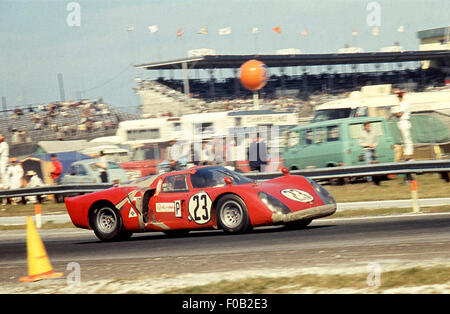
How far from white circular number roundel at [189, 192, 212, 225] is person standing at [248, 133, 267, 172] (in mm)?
7474

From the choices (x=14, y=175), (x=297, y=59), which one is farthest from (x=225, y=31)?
(x=14, y=175)

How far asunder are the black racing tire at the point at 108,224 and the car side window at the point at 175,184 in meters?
1.07

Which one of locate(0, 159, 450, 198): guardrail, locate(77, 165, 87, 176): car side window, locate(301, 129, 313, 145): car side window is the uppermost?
locate(301, 129, 313, 145): car side window

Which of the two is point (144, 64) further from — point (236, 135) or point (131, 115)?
point (236, 135)

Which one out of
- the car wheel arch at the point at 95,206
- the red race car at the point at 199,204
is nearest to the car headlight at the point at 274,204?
the red race car at the point at 199,204

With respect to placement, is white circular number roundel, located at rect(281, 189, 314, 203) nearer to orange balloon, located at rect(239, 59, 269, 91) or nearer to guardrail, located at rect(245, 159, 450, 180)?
guardrail, located at rect(245, 159, 450, 180)

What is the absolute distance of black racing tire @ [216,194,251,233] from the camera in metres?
10.6

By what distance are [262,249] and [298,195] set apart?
1.80 meters

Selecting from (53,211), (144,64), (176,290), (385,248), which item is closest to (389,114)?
(53,211)

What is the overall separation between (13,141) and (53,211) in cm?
1249

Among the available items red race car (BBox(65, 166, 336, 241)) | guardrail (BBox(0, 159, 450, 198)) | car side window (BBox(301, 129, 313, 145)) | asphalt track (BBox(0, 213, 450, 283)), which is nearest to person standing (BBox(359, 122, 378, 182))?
guardrail (BBox(0, 159, 450, 198))

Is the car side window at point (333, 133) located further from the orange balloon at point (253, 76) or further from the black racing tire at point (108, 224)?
the orange balloon at point (253, 76)

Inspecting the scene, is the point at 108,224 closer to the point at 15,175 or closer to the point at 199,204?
the point at 199,204

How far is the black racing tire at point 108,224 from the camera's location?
11.9 m
